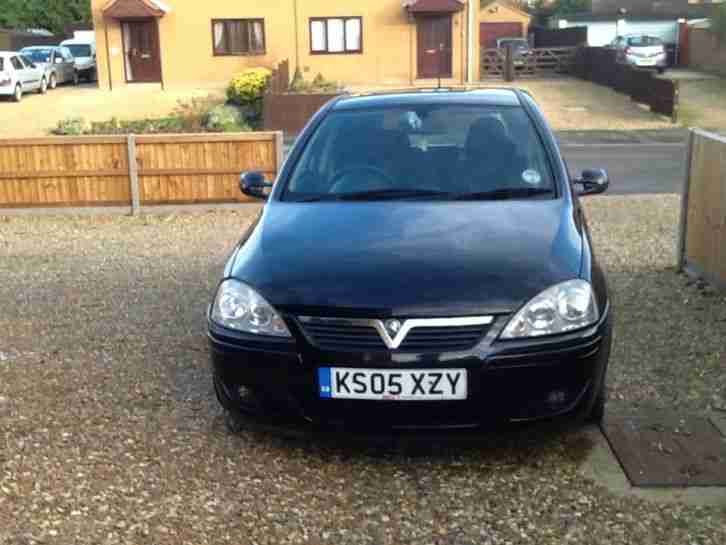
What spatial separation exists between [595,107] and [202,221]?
18.0 m

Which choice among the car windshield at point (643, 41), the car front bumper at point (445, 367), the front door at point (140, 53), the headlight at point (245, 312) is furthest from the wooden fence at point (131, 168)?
the car windshield at point (643, 41)

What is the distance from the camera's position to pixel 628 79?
2842cm

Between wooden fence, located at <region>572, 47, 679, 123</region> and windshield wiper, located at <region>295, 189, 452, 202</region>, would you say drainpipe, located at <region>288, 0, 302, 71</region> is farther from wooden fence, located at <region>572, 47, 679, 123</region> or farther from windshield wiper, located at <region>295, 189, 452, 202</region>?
windshield wiper, located at <region>295, 189, 452, 202</region>

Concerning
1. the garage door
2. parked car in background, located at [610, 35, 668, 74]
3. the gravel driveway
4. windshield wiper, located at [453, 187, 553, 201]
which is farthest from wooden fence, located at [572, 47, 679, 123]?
windshield wiper, located at [453, 187, 553, 201]

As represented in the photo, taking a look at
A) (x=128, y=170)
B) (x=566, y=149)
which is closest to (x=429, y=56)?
(x=566, y=149)

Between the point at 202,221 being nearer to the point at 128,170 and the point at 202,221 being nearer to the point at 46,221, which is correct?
the point at 128,170

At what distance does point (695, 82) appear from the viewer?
3566 cm

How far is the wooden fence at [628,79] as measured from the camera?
24.1 m

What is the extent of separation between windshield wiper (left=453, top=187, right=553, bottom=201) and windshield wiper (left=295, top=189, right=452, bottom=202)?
4.1 inches

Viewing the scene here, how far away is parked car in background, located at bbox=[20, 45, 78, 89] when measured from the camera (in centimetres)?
3475

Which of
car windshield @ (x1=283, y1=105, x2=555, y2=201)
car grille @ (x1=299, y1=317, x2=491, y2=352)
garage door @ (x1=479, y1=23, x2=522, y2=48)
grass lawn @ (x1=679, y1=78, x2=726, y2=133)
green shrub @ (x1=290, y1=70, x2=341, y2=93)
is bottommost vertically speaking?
grass lawn @ (x1=679, y1=78, x2=726, y2=133)

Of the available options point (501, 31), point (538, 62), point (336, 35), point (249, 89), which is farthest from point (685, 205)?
point (501, 31)

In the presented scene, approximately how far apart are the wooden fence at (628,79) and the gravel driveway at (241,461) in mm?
18341

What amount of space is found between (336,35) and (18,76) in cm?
1123
